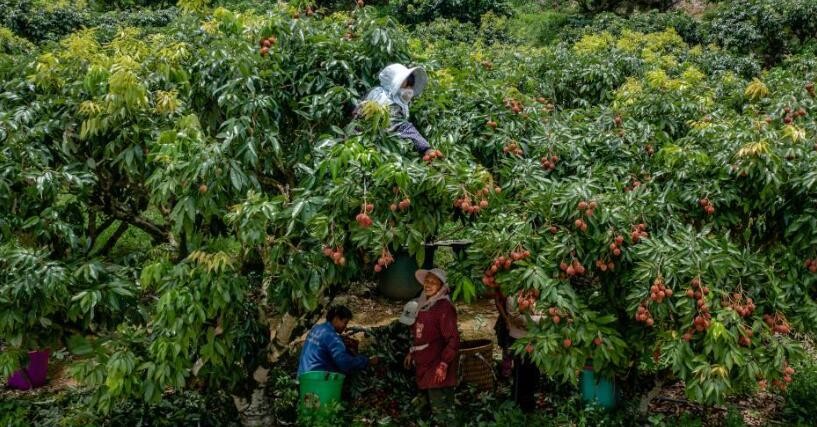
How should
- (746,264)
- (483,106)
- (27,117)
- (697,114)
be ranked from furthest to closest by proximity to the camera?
(697,114), (483,106), (27,117), (746,264)

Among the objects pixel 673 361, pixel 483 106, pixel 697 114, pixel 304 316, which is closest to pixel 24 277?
pixel 304 316

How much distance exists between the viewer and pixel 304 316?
507cm

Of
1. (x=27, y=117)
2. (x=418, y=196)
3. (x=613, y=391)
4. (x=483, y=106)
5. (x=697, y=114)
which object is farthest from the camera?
(x=697, y=114)

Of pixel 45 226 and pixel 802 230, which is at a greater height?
pixel 45 226

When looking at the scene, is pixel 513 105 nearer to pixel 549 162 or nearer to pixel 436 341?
pixel 549 162

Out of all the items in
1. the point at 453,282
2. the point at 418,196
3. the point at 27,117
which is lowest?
the point at 453,282

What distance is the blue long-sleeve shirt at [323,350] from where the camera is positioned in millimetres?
5309

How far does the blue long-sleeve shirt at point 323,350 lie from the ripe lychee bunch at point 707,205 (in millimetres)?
2557

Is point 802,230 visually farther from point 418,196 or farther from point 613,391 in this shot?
point 418,196

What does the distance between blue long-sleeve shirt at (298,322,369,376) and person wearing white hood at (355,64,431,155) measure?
1.62 m

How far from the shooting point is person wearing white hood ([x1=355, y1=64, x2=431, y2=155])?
4391mm

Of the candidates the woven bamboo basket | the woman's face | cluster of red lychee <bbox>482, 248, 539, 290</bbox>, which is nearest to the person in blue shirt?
the woman's face

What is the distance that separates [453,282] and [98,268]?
203 cm

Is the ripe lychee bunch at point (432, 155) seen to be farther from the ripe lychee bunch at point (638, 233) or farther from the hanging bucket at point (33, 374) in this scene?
the hanging bucket at point (33, 374)
